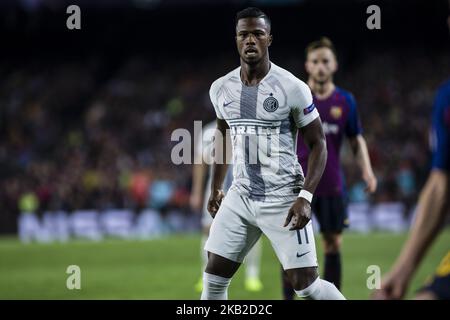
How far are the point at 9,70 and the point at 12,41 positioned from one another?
179 cm

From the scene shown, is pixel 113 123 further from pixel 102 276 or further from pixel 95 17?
pixel 102 276

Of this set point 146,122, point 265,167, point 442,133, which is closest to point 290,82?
point 265,167

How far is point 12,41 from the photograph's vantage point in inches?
1303

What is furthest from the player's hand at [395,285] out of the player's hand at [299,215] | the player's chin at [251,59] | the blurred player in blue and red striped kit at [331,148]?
the blurred player in blue and red striped kit at [331,148]

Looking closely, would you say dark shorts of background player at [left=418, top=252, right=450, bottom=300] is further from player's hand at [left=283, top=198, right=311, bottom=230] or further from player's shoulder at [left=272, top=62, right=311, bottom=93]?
player's shoulder at [left=272, top=62, right=311, bottom=93]

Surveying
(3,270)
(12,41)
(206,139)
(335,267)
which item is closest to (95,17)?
(12,41)

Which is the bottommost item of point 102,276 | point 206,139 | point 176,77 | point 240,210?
point 102,276

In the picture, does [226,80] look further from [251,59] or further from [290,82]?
[290,82]

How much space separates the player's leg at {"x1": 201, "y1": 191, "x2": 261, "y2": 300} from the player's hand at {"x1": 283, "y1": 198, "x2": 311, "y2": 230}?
1.16 feet

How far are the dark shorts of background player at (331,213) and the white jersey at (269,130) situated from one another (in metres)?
1.85

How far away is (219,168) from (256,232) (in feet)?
2.11

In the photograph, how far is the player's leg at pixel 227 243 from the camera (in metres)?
5.32

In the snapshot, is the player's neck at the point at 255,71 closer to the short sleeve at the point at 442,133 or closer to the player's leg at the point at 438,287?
the short sleeve at the point at 442,133

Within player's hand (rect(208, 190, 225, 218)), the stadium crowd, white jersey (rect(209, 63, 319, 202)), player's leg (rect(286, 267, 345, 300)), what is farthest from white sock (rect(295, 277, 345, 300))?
the stadium crowd
